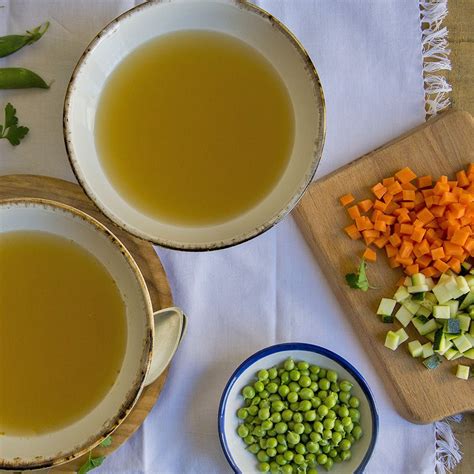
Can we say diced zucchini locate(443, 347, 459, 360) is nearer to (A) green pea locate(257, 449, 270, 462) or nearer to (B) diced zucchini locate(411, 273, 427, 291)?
(B) diced zucchini locate(411, 273, 427, 291)

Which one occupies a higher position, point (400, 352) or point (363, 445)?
point (400, 352)

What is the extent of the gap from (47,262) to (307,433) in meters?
0.71

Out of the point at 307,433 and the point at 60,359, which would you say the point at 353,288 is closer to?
the point at 307,433

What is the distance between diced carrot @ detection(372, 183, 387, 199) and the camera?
1680 mm

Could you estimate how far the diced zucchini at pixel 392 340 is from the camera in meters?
1.65

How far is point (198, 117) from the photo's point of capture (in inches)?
58.2

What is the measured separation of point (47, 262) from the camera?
4.77 ft

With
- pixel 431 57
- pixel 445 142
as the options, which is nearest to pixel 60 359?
pixel 445 142

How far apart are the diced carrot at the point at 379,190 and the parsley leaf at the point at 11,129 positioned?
0.83 m

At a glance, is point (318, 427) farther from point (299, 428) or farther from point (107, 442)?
point (107, 442)

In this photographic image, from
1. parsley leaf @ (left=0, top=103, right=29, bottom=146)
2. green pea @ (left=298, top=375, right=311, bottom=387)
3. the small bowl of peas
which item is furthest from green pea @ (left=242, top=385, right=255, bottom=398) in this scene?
parsley leaf @ (left=0, top=103, right=29, bottom=146)

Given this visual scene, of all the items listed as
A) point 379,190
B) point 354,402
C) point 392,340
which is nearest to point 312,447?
point 354,402

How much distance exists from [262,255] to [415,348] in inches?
16.5

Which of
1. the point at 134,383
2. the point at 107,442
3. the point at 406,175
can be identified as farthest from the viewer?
the point at 406,175
